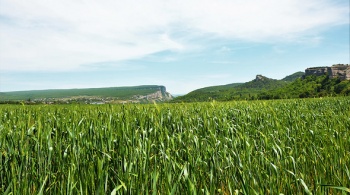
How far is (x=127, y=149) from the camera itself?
2.92 metres

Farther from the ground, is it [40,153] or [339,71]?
[339,71]

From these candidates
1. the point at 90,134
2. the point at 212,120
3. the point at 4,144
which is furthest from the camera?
the point at 212,120

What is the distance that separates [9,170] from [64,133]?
1539 millimetres

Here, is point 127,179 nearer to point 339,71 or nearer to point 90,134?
point 90,134

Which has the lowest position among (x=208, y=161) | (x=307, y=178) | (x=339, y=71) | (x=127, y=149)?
(x=307, y=178)

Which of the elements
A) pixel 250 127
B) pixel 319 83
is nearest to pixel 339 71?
pixel 319 83

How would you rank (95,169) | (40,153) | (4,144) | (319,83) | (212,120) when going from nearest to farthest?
(95,169), (40,153), (4,144), (212,120), (319,83)

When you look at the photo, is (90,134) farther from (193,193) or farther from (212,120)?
(212,120)

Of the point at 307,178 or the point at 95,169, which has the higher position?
the point at 95,169

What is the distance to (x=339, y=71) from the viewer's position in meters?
137

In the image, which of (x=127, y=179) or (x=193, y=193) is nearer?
(x=193, y=193)

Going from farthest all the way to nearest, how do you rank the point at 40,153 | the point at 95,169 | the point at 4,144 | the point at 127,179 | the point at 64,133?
the point at 64,133 < the point at 4,144 < the point at 40,153 < the point at 95,169 < the point at 127,179

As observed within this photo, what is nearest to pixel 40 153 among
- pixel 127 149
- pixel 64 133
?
pixel 127 149

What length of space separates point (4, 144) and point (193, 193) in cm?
265
